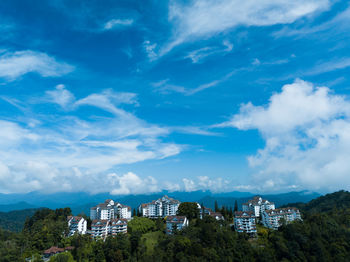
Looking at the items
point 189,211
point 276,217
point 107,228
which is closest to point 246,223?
point 276,217

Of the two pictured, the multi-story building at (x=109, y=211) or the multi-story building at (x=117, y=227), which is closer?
the multi-story building at (x=117, y=227)

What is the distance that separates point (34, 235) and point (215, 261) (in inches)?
1493

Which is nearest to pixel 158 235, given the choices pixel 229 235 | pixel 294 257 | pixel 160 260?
pixel 160 260

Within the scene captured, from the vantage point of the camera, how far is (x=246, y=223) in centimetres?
5650

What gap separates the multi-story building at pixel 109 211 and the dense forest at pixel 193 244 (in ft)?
37.4

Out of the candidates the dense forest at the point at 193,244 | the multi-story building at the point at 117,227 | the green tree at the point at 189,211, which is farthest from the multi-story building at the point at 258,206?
the multi-story building at the point at 117,227

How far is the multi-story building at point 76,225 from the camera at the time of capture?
54.9 meters

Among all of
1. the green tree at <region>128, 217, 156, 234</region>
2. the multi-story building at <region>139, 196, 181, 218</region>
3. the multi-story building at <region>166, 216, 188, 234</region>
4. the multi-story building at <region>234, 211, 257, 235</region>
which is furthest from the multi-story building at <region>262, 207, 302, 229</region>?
the green tree at <region>128, 217, 156, 234</region>

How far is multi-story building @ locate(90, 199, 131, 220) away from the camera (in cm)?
6681

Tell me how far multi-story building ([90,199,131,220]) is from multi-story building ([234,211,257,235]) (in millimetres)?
31903

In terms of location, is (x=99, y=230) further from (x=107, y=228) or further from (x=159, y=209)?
(x=159, y=209)

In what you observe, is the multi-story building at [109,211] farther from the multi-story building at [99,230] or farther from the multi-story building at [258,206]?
the multi-story building at [258,206]

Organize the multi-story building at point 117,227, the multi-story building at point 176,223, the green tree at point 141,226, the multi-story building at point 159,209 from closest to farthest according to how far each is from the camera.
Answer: the multi-story building at point 176,223
the multi-story building at point 117,227
the green tree at point 141,226
the multi-story building at point 159,209

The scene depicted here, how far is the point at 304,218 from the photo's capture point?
221 ft
